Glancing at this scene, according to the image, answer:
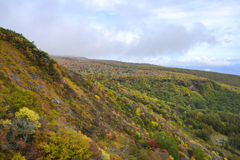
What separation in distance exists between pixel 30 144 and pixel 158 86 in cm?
10782

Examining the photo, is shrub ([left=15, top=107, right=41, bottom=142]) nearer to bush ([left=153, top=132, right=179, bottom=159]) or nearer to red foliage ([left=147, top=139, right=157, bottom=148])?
red foliage ([left=147, top=139, right=157, bottom=148])

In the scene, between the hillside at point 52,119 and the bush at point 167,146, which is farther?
the bush at point 167,146

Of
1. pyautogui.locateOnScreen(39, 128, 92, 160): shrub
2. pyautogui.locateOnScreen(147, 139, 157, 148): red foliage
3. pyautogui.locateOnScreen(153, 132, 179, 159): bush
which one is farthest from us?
pyautogui.locateOnScreen(153, 132, 179, 159): bush

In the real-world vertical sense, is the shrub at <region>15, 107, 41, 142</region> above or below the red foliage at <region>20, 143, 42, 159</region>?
above

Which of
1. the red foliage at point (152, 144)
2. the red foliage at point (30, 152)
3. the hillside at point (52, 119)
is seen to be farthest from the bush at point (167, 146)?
the red foliage at point (30, 152)

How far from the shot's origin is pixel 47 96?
10648 millimetres

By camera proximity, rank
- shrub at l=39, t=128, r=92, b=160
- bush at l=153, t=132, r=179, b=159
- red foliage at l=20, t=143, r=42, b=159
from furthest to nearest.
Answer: bush at l=153, t=132, r=179, b=159
shrub at l=39, t=128, r=92, b=160
red foliage at l=20, t=143, r=42, b=159

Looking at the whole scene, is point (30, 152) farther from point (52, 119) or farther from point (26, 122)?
point (52, 119)

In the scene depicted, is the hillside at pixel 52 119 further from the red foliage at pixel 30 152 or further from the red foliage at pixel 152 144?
the red foliage at pixel 152 144

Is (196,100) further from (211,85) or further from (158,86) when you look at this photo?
(211,85)

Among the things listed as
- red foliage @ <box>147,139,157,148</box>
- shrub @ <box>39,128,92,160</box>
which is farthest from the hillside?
red foliage @ <box>147,139,157,148</box>

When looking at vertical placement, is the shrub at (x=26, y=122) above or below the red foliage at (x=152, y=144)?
above

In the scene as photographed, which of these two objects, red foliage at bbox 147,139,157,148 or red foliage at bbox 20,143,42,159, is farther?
red foliage at bbox 147,139,157,148

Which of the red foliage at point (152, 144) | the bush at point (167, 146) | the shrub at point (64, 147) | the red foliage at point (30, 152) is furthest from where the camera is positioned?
the bush at point (167, 146)
